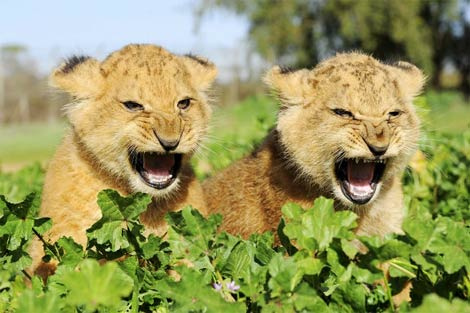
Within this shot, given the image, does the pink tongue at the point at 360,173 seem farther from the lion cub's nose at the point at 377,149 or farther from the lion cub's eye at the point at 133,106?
the lion cub's eye at the point at 133,106

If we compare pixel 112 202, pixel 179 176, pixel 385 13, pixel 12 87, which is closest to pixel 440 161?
pixel 179 176

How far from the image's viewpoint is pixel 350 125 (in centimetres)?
477

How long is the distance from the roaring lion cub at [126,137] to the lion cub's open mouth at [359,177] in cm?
104

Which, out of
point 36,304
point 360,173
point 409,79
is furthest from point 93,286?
point 409,79

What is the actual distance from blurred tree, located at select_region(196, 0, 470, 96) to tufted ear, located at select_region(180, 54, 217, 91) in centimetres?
3248

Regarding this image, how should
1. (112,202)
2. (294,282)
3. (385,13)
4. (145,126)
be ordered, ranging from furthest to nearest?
1. (385,13)
2. (145,126)
3. (112,202)
4. (294,282)

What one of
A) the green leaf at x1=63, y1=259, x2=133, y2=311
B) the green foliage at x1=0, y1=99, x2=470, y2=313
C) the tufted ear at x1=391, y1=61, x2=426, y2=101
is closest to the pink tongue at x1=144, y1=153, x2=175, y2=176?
the green foliage at x1=0, y1=99, x2=470, y2=313

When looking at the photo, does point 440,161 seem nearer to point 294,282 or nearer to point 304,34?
point 294,282

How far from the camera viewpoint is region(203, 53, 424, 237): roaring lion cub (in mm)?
4777

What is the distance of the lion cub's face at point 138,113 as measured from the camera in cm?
475

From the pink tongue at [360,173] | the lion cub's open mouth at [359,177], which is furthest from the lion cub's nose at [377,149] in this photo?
the pink tongue at [360,173]

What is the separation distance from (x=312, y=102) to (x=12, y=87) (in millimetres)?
38334

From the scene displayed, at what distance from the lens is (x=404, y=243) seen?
2955 mm

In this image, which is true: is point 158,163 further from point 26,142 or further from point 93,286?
point 26,142
